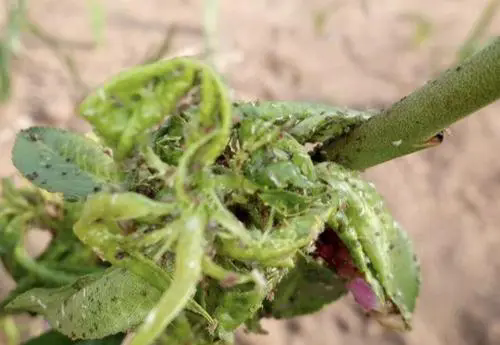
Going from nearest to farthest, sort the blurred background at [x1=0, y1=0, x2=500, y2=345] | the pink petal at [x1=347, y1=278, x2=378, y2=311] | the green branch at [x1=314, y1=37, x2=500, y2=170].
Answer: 1. the green branch at [x1=314, y1=37, x2=500, y2=170]
2. the pink petal at [x1=347, y1=278, x2=378, y2=311]
3. the blurred background at [x1=0, y1=0, x2=500, y2=345]

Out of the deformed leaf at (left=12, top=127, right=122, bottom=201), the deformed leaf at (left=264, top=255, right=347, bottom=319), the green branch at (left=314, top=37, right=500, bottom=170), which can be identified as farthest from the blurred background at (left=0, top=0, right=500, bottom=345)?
the green branch at (left=314, top=37, right=500, bottom=170)

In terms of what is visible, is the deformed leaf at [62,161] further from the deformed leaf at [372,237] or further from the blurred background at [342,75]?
the blurred background at [342,75]

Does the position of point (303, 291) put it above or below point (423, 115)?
below

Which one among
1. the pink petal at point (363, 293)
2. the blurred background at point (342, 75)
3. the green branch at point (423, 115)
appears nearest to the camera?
the green branch at point (423, 115)

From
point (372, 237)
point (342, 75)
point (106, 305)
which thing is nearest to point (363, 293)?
point (372, 237)

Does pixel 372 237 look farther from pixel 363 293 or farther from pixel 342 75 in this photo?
pixel 342 75

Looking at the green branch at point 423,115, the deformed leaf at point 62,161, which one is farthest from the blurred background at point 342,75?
the green branch at point 423,115

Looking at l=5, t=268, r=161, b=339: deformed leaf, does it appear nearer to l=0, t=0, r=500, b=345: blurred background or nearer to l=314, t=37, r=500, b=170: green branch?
l=314, t=37, r=500, b=170: green branch
